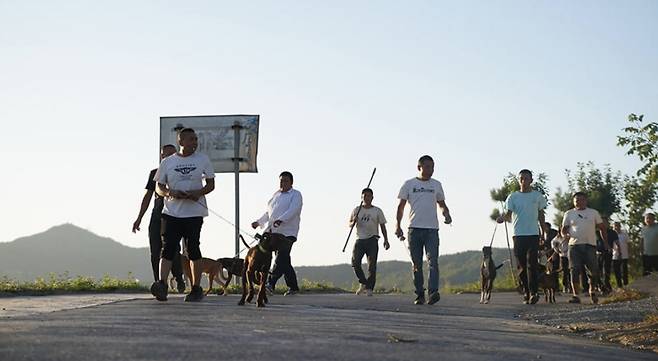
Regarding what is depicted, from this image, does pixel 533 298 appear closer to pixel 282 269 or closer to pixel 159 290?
pixel 282 269

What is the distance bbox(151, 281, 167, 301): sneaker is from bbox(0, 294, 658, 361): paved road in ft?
4.91

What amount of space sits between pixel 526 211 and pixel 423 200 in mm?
1653

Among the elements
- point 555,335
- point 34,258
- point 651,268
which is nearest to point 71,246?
point 34,258

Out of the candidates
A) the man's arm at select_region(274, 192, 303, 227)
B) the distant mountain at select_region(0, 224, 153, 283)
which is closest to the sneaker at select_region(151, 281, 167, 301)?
the man's arm at select_region(274, 192, 303, 227)

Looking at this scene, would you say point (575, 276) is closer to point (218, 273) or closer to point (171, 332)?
point (218, 273)

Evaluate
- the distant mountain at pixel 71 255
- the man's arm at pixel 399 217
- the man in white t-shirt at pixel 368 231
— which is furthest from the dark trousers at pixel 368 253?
the distant mountain at pixel 71 255

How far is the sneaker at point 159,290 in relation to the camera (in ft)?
40.8

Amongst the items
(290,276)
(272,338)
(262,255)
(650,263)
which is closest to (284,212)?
(262,255)

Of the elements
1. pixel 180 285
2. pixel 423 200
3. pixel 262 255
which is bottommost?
pixel 180 285

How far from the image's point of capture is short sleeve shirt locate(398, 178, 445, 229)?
585 inches

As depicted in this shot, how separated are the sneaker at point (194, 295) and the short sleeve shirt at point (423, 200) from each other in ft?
11.2

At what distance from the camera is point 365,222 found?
62.2 feet

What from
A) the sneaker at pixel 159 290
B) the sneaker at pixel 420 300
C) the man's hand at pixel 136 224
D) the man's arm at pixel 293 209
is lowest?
the sneaker at pixel 420 300

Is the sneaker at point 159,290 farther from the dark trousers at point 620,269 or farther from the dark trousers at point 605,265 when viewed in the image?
the dark trousers at point 620,269
